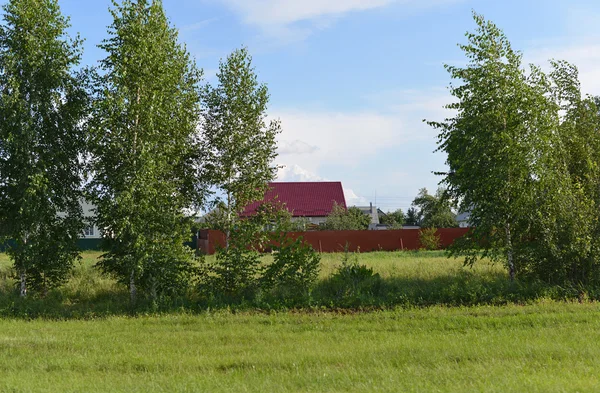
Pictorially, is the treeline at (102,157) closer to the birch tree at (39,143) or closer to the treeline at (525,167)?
the birch tree at (39,143)

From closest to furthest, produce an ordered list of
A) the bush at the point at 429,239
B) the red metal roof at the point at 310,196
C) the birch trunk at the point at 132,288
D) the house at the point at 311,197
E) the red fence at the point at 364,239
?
the birch trunk at the point at 132,288, the bush at the point at 429,239, the red fence at the point at 364,239, the house at the point at 311,197, the red metal roof at the point at 310,196

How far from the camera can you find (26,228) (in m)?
14.7

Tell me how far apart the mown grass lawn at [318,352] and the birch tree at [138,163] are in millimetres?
2107

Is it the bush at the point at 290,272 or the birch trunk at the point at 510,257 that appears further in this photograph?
the birch trunk at the point at 510,257

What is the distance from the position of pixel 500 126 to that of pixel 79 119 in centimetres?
1098

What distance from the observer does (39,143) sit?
1485cm

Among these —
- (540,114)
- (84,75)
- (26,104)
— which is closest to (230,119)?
(84,75)

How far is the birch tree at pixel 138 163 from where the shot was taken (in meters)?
14.2

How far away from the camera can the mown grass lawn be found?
678 cm

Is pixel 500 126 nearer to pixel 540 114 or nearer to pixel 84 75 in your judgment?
pixel 540 114

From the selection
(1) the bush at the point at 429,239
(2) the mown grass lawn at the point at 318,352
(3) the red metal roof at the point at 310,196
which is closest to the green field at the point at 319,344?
(2) the mown grass lawn at the point at 318,352

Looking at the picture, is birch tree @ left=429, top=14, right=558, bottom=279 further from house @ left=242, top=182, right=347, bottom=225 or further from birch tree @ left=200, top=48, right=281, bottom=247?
house @ left=242, top=182, right=347, bottom=225

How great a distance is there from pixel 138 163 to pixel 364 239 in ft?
78.1

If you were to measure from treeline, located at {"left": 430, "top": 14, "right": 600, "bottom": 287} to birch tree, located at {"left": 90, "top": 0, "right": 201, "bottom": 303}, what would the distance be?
7327 millimetres
